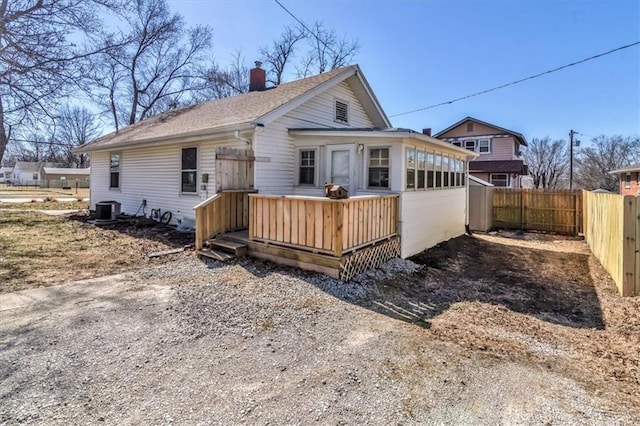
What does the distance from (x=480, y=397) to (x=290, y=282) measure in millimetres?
3452

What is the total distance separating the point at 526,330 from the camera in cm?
434

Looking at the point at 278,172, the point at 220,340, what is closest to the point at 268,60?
the point at 278,172

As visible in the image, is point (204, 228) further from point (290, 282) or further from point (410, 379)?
point (410, 379)

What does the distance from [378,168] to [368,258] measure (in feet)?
8.06

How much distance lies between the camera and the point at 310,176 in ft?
30.7

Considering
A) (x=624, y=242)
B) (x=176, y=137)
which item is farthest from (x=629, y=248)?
(x=176, y=137)

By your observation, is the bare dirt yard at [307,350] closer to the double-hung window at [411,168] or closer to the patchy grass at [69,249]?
the patchy grass at [69,249]

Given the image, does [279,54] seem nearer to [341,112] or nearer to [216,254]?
[341,112]

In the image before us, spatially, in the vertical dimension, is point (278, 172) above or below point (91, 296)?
above

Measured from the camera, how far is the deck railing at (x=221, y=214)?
7.54 metres

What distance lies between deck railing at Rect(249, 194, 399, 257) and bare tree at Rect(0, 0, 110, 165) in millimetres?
7280

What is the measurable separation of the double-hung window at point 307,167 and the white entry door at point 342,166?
0.58 m

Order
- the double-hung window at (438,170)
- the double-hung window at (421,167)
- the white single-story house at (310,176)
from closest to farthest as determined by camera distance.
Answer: the white single-story house at (310,176)
the double-hung window at (421,167)
the double-hung window at (438,170)

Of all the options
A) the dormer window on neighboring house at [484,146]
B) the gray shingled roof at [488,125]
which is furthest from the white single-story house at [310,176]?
the dormer window on neighboring house at [484,146]
